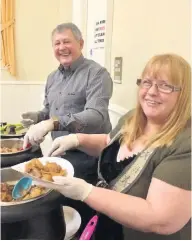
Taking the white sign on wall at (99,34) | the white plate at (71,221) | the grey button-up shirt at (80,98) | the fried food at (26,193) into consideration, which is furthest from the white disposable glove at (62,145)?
the white sign on wall at (99,34)

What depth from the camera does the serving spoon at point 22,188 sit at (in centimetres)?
80

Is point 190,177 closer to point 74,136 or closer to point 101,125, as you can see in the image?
point 74,136

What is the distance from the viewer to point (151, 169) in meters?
0.89

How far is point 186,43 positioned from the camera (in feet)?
4.13

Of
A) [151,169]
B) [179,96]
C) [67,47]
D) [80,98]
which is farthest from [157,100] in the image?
[67,47]

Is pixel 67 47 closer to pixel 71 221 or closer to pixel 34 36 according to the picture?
pixel 71 221

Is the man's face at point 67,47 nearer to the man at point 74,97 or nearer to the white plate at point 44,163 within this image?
the man at point 74,97

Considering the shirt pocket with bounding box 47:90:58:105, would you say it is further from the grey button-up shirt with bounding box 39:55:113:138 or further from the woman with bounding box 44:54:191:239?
the woman with bounding box 44:54:191:239

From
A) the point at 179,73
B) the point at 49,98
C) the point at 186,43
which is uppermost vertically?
the point at 186,43

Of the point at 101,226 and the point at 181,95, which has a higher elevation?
the point at 181,95

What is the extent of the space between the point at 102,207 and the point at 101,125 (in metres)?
0.80

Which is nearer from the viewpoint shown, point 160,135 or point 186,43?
point 160,135

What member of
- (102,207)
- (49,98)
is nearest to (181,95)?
(102,207)

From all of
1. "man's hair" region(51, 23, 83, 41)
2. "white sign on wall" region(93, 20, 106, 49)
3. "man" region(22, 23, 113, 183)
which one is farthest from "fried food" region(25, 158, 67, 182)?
"white sign on wall" region(93, 20, 106, 49)
